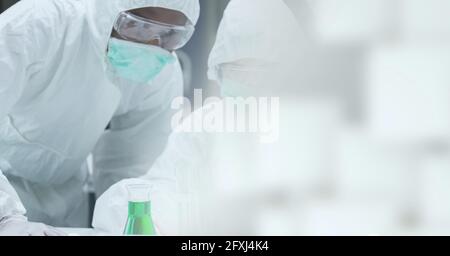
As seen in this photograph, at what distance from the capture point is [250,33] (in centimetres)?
113

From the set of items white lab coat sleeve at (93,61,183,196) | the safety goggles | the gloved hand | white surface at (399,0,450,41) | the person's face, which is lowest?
the gloved hand

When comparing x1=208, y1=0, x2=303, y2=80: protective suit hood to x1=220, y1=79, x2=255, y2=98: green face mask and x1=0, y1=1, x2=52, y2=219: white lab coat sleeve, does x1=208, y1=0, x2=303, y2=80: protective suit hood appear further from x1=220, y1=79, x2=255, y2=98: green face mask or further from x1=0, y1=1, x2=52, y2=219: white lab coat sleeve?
x1=0, y1=1, x2=52, y2=219: white lab coat sleeve

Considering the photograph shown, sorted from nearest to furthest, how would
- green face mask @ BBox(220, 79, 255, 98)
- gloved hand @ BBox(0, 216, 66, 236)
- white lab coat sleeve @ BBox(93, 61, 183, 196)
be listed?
gloved hand @ BBox(0, 216, 66, 236), green face mask @ BBox(220, 79, 255, 98), white lab coat sleeve @ BBox(93, 61, 183, 196)

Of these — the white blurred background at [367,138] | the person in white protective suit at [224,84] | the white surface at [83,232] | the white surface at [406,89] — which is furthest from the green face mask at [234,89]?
the white surface at [83,232]

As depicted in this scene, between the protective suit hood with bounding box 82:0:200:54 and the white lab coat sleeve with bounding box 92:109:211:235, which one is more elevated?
the protective suit hood with bounding box 82:0:200:54

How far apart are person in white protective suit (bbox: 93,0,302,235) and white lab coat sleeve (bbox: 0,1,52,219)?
0.21 metres

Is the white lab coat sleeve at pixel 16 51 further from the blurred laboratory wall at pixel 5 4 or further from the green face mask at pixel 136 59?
the green face mask at pixel 136 59

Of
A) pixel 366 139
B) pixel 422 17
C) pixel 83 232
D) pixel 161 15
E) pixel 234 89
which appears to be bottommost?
pixel 83 232

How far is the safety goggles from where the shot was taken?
4.14 ft

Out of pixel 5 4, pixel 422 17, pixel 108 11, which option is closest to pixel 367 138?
pixel 422 17

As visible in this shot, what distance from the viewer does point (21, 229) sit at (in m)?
0.96

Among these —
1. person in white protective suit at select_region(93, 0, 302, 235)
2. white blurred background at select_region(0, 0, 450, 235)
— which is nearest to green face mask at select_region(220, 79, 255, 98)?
person in white protective suit at select_region(93, 0, 302, 235)

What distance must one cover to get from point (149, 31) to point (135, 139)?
1.28 ft

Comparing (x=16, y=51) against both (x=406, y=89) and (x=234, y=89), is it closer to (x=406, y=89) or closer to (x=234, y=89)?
(x=234, y=89)
